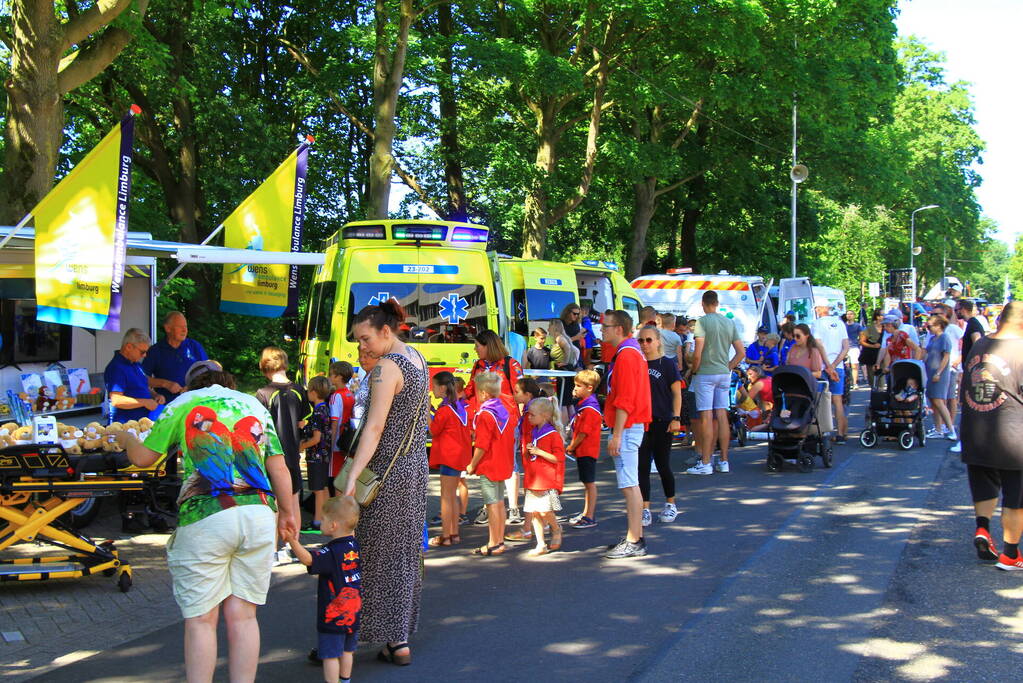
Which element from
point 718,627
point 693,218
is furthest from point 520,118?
point 718,627

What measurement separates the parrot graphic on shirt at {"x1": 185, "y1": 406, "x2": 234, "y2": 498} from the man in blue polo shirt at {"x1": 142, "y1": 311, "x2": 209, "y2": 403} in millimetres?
5516

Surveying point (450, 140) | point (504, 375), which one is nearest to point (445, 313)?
point (504, 375)

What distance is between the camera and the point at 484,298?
12797 mm

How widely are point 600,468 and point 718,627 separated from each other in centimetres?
669

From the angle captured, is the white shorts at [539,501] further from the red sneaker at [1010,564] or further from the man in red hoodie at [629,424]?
the red sneaker at [1010,564]

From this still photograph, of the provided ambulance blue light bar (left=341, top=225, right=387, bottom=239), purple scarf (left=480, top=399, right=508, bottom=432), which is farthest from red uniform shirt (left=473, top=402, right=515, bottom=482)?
ambulance blue light bar (left=341, top=225, right=387, bottom=239)

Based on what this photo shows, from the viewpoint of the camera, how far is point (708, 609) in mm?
6512

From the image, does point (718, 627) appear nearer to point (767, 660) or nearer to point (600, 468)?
point (767, 660)

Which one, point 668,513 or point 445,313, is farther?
point 445,313

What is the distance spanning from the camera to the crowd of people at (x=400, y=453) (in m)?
4.57

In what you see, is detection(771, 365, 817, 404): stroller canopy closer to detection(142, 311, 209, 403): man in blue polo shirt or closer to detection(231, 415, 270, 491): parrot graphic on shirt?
detection(142, 311, 209, 403): man in blue polo shirt

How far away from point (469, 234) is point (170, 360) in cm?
423

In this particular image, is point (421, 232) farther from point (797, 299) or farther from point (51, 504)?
point (797, 299)

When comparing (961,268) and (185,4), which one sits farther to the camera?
(961,268)
